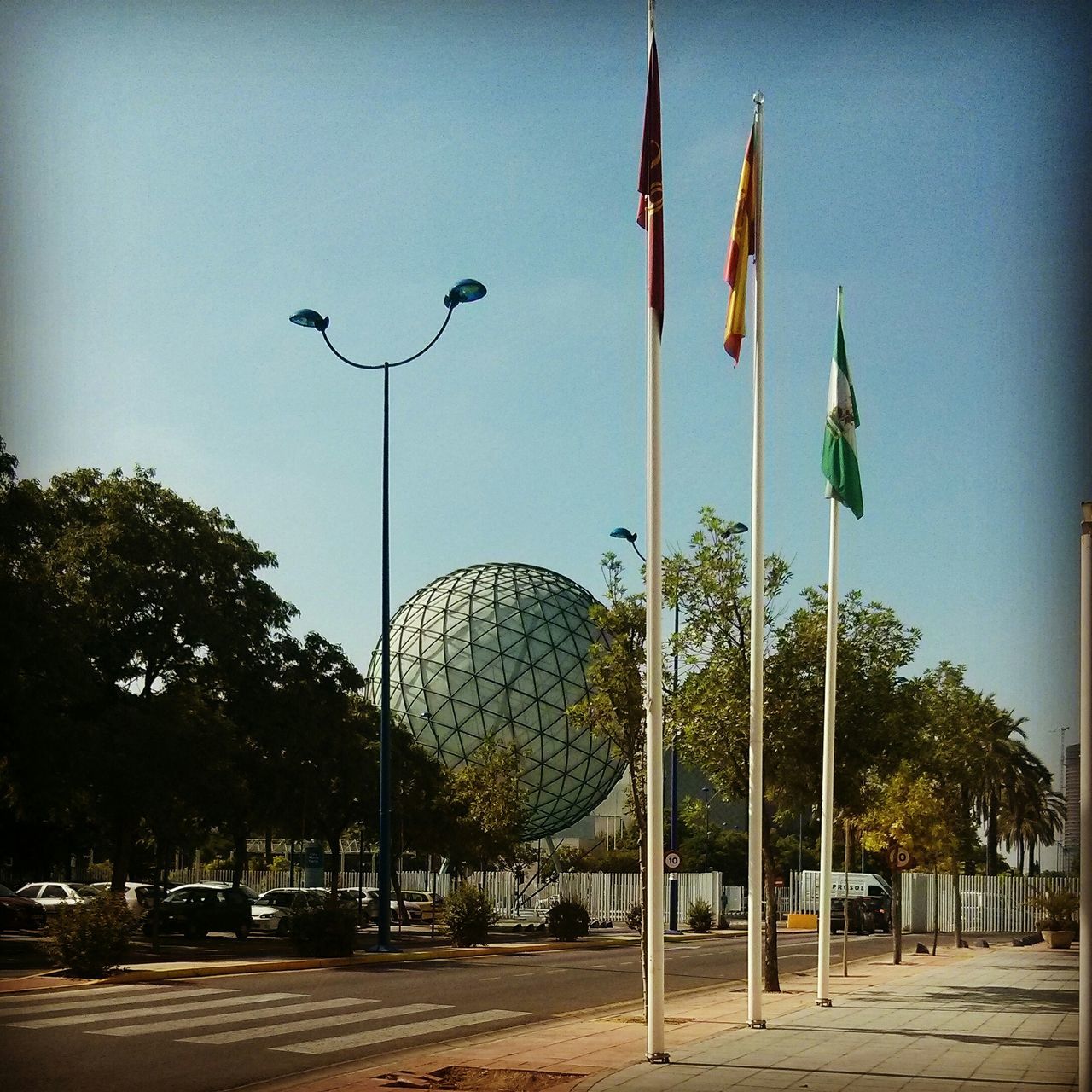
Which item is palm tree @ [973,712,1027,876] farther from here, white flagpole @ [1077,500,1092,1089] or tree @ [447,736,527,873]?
white flagpole @ [1077,500,1092,1089]

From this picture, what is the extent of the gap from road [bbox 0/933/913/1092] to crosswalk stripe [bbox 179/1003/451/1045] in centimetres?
2

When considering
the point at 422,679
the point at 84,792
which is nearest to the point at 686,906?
the point at 422,679

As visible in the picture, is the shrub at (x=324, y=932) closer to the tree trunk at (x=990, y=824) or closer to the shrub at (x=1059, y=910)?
the shrub at (x=1059, y=910)

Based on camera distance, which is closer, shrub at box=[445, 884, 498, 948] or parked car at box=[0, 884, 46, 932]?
shrub at box=[445, 884, 498, 948]

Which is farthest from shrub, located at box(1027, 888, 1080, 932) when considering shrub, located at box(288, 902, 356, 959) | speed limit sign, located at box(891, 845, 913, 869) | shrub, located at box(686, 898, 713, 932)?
shrub, located at box(288, 902, 356, 959)

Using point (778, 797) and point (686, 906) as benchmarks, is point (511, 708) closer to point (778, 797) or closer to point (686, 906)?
point (686, 906)

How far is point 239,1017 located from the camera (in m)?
16.0

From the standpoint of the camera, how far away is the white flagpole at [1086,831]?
655 centimetres

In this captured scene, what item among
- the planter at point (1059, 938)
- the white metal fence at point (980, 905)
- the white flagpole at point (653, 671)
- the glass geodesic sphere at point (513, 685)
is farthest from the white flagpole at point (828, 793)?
the glass geodesic sphere at point (513, 685)

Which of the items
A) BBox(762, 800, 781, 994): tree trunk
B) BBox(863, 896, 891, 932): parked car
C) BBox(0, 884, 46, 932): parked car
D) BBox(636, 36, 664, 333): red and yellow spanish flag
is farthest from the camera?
BBox(863, 896, 891, 932): parked car

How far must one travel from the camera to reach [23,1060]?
466 inches

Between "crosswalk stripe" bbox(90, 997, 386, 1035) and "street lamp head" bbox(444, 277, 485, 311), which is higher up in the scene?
"street lamp head" bbox(444, 277, 485, 311)

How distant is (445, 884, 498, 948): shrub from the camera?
32.7m

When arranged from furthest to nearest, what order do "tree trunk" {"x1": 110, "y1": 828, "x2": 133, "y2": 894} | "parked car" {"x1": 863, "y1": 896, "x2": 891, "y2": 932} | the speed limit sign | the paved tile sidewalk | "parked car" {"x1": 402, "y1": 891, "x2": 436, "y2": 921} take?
"parked car" {"x1": 402, "y1": 891, "x2": 436, "y2": 921} → "parked car" {"x1": 863, "y1": 896, "x2": 891, "y2": 932} → "tree trunk" {"x1": 110, "y1": 828, "x2": 133, "y2": 894} → the speed limit sign → the paved tile sidewalk
